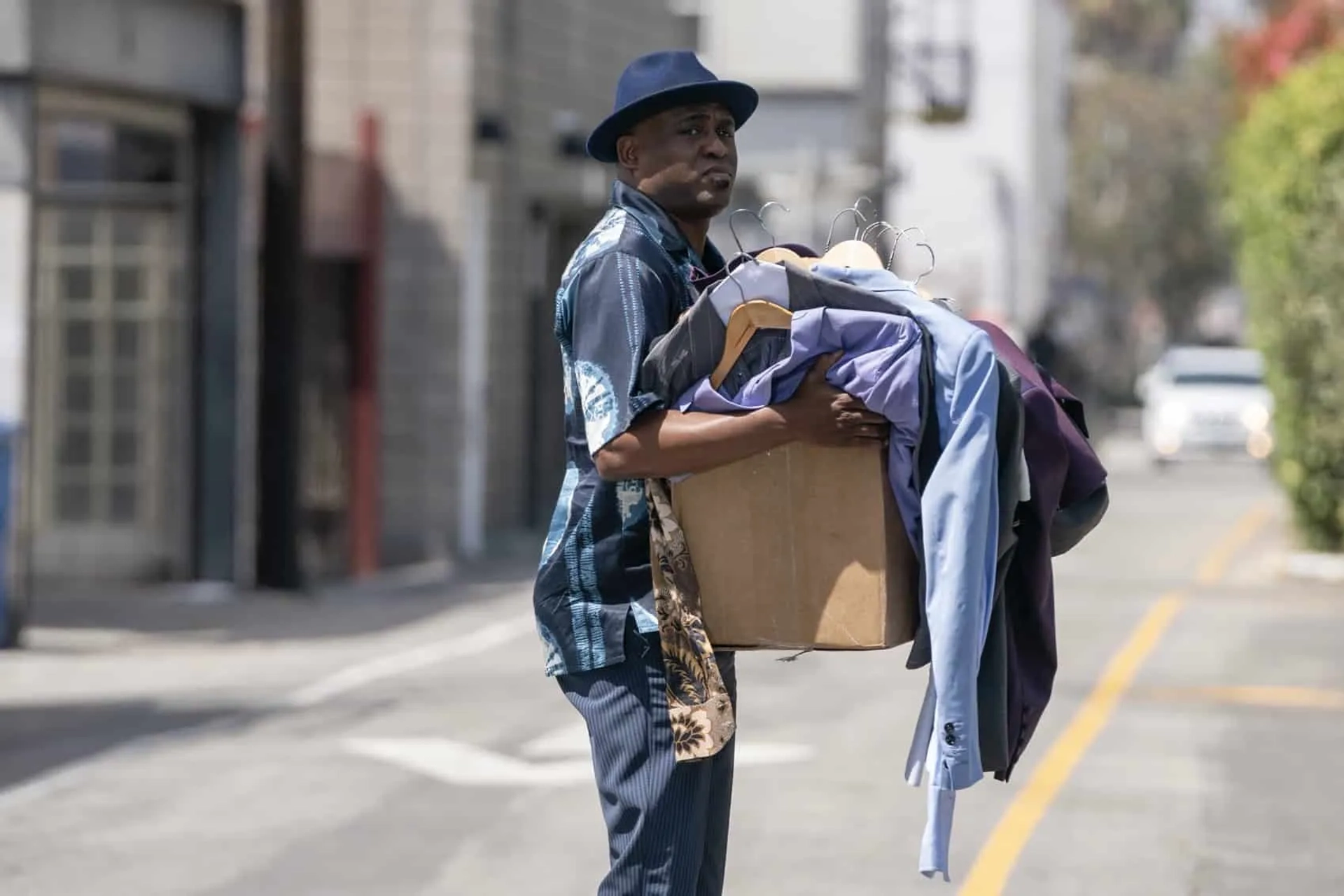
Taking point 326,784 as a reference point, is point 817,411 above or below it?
A: above

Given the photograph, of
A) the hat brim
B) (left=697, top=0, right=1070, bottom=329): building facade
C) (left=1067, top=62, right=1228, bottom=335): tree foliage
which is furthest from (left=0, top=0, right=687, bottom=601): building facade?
(left=1067, top=62, right=1228, bottom=335): tree foliage

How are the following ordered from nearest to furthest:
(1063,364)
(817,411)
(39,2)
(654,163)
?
(817,411), (654,163), (39,2), (1063,364)

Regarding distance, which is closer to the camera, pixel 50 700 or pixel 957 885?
pixel 957 885

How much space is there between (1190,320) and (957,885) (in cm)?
7609

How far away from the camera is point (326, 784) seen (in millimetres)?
9148

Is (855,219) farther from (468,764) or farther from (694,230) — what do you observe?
(468,764)

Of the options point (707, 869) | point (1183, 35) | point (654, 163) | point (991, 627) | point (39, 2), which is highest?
point (1183, 35)

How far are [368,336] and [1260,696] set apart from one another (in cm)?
959

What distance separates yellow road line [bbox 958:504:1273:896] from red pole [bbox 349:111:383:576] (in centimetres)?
635

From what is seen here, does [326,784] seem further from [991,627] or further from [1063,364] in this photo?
[1063,364]

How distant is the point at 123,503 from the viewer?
17141 millimetres

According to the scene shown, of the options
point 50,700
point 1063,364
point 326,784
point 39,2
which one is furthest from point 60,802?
point 1063,364

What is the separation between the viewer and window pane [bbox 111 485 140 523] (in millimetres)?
17125

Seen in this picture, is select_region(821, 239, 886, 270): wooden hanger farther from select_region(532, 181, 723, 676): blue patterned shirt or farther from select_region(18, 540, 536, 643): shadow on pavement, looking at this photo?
select_region(18, 540, 536, 643): shadow on pavement
